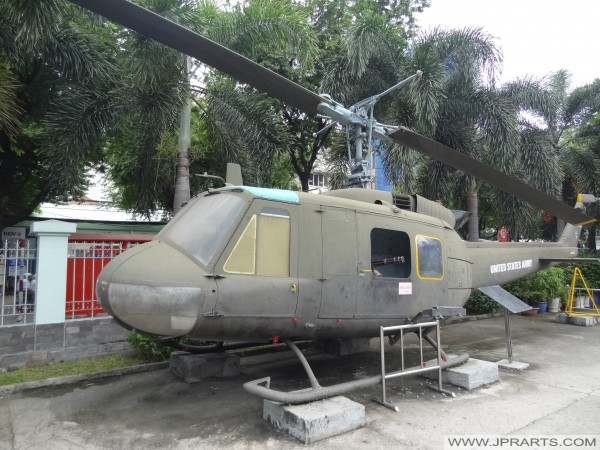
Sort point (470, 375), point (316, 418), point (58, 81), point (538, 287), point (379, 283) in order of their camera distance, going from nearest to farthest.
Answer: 1. point (316, 418)
2. point (379, 283)
3. point (470, 375)
4. point (58, 81)
5. point (538, 287)

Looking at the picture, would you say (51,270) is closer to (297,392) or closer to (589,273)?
(297,392)

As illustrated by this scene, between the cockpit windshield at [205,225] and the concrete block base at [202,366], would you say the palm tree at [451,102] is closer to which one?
the concrete block base at [202,366]

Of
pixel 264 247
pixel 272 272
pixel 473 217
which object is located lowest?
pixel 272 272

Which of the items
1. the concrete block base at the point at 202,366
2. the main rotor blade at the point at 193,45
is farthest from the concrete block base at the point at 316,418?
the main rotor blade at the point at 193,45

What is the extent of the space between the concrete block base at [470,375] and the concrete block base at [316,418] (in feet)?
6.37

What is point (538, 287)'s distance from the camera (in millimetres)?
13289

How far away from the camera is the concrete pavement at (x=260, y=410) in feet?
13.9

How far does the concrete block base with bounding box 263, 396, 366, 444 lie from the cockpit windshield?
5.69 ft

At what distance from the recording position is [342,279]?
5164mm

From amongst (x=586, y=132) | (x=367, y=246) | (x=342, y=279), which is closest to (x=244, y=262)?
(x=342, y=279)

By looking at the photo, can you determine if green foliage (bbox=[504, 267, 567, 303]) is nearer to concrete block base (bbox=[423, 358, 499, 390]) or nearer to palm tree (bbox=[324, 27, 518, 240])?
palm tree (bbox=[324, 27, 518, 240])

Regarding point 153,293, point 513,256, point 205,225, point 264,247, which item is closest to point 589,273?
point 513,256

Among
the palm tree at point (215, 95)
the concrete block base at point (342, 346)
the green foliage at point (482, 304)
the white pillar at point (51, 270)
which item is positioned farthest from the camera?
the green foliage at point (482, 304)

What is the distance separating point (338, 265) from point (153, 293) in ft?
7.03
